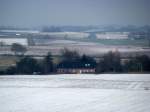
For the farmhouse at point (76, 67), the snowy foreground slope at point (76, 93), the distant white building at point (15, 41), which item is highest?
the distant white building at point (15, 41)

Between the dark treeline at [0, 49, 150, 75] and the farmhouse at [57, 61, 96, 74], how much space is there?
0.13 ft

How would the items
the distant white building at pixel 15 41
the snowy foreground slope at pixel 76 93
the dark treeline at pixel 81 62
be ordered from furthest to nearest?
the distant white building at pixel 15 41, the dark treeline at pixel 81 62, the snowy foreground slope at pixel 76 93

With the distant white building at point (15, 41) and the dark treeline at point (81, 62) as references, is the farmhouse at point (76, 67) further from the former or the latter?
the distant white building at point (15, 41)

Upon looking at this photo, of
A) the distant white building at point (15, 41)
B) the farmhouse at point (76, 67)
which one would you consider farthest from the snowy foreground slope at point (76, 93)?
the distant white building at point (15, 41)

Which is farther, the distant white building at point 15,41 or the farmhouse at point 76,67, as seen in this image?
the distant white building at point 15,41

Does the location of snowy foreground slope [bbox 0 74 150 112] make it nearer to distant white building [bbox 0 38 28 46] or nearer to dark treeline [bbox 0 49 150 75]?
dark treeline [bbox 0 49 150 75]

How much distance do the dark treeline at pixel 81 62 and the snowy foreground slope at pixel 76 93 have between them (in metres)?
0.12

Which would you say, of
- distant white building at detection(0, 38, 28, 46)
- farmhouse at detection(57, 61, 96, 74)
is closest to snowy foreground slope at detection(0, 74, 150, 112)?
farmhouse at detection(57, 61, 96, 74)

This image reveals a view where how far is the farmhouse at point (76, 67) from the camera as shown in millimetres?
3814

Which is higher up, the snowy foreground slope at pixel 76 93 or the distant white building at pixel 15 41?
the distant white building at pixel 15 41

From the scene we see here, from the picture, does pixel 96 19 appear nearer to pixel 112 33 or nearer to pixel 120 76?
pixel 112 33

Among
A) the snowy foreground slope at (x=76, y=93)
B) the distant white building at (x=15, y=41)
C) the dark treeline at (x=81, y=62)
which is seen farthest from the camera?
the distant white building at (x=15, y=41)

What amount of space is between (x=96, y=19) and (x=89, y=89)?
1145mm

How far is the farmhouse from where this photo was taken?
12.5 ft
